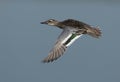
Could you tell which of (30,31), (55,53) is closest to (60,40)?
(55,53)

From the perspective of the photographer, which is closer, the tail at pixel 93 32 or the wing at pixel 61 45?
the wing at pixel 61 45

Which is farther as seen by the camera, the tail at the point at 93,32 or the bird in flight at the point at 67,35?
the tail at the point at 93,32

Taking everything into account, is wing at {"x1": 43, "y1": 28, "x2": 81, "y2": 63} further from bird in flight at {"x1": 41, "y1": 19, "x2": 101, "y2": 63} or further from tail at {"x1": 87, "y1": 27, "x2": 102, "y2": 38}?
tail at {"x1": 87, "y1": 27, "x2": 102, "y2": 38}

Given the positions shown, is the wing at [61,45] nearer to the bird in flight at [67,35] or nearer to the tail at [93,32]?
the bird in flight at [67,35]

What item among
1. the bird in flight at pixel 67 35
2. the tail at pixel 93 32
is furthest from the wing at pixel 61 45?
the tail at pixel 93 32

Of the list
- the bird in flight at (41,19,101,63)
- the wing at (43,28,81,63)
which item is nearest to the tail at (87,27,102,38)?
the bird in flight at (41,19,101,63)

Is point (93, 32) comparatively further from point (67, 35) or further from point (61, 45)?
point (61, 45)

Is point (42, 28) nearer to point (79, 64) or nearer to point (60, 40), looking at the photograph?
point (79, 64)

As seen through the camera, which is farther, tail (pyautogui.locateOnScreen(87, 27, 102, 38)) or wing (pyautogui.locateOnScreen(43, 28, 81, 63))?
tail (pyautogui.locateOnScreen(87, 27, 102, 38))

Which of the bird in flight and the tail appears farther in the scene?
the tail
